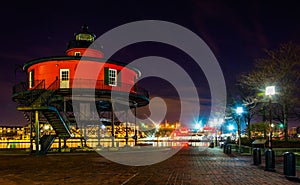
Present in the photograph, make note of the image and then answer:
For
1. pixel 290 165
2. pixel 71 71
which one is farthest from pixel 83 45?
pixel 290 165

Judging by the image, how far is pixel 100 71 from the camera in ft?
126

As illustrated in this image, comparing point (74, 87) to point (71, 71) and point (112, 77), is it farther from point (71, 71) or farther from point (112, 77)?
point (112, 77)

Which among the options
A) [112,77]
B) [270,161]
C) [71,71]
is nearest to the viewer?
[270,161]

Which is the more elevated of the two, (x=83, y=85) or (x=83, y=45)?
(x=83, y=45)

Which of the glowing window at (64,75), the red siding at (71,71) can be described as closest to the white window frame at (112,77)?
the red siding at (71,71)

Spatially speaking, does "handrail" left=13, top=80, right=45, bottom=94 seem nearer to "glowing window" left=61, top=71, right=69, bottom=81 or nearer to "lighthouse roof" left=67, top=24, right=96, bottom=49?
"glowing window" left=61, top=71, right=69, bottom=81

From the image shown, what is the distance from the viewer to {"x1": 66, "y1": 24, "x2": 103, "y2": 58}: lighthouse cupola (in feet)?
140

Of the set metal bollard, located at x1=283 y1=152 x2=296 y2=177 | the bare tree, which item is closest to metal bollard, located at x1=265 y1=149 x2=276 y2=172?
metal bollard, located at x1=283 y1=152 x2=296 y2=177

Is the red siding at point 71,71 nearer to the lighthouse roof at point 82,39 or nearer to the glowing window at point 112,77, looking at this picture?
the glowing window at point 112,77

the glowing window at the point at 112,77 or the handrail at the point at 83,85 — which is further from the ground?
the glowing window at the point at 112,77

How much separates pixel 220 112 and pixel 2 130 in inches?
1793

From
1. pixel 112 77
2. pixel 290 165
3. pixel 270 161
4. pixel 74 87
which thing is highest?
pixel 112 77

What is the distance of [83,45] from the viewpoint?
43219 millimetres

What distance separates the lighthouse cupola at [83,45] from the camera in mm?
42688
